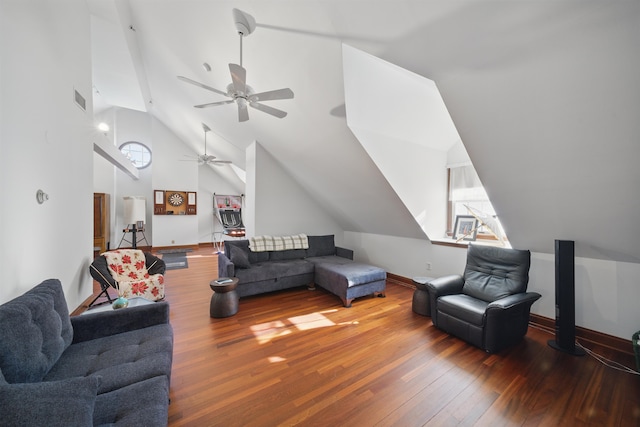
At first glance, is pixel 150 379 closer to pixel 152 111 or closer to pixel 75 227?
pixel 75 227

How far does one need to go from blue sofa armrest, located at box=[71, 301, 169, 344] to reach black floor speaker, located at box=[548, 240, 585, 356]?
3659mm

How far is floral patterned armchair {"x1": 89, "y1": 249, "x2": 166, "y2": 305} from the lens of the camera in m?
2.89

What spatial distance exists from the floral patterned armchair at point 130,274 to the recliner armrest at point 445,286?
3412 mm

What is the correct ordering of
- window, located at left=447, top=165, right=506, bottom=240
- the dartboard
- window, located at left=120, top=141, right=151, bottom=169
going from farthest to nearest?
window, located at left=120, top=141, right=151, bottom=169, the dartboard, window, located at left=447, top=165, right=506, bottom=240

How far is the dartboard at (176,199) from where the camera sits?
729 cm

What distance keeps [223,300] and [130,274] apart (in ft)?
4.80

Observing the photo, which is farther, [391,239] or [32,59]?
[391,239]

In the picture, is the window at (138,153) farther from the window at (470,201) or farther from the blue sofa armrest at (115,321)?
the window at (470,201)

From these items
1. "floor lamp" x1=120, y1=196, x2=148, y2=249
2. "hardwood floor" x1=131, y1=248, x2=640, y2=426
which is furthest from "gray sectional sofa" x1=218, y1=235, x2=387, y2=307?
"floor lamp" x1=120, y1=196, x2=148, y2=249

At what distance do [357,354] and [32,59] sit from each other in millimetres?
3685

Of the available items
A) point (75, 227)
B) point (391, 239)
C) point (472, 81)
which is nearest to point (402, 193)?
point (391, 239)

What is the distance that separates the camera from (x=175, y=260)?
5957 millimetres

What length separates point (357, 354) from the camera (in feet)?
7.23

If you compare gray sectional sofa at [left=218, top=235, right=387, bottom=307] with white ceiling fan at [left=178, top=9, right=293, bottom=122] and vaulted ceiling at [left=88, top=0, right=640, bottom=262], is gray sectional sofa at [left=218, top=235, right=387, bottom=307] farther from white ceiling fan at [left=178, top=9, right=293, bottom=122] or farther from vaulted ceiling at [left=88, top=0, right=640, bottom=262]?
white ceiling fan at [left=178, top=9, right=293, bottom=122]
